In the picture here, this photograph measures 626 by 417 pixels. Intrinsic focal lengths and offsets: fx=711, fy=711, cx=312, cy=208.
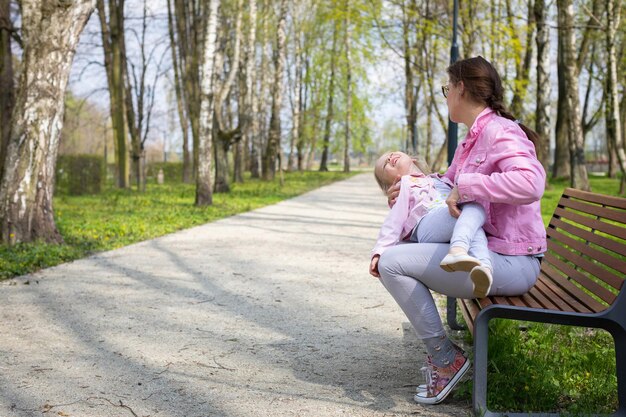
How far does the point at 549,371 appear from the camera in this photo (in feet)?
12.4

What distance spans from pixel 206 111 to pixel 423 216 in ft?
42.2

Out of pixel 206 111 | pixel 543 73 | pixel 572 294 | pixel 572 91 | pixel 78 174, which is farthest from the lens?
pixel 78 174

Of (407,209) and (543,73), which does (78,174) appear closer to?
(543,73)

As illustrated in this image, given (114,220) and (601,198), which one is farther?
(114,220)

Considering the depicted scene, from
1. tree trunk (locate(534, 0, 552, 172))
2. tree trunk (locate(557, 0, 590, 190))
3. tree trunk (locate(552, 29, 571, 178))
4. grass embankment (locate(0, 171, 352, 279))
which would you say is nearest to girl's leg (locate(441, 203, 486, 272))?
grass embankment (locate(0, 171, 352, 279))

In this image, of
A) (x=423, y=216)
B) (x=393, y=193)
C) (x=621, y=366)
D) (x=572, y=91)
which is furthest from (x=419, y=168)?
(x=572, y=91)

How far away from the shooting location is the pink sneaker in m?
3.49

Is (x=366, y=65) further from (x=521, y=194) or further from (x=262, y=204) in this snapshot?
(x=521, y=194)

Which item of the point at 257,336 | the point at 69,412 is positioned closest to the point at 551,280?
the point at 257,336

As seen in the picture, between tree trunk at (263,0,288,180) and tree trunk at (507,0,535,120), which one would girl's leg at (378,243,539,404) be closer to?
tree trunk at (507,0,535,120)

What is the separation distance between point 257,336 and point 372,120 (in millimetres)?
47912

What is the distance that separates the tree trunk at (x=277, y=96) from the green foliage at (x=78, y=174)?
7.59 metres

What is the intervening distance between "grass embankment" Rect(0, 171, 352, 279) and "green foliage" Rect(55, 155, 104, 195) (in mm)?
809

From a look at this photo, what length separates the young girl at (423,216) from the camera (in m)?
3.07
